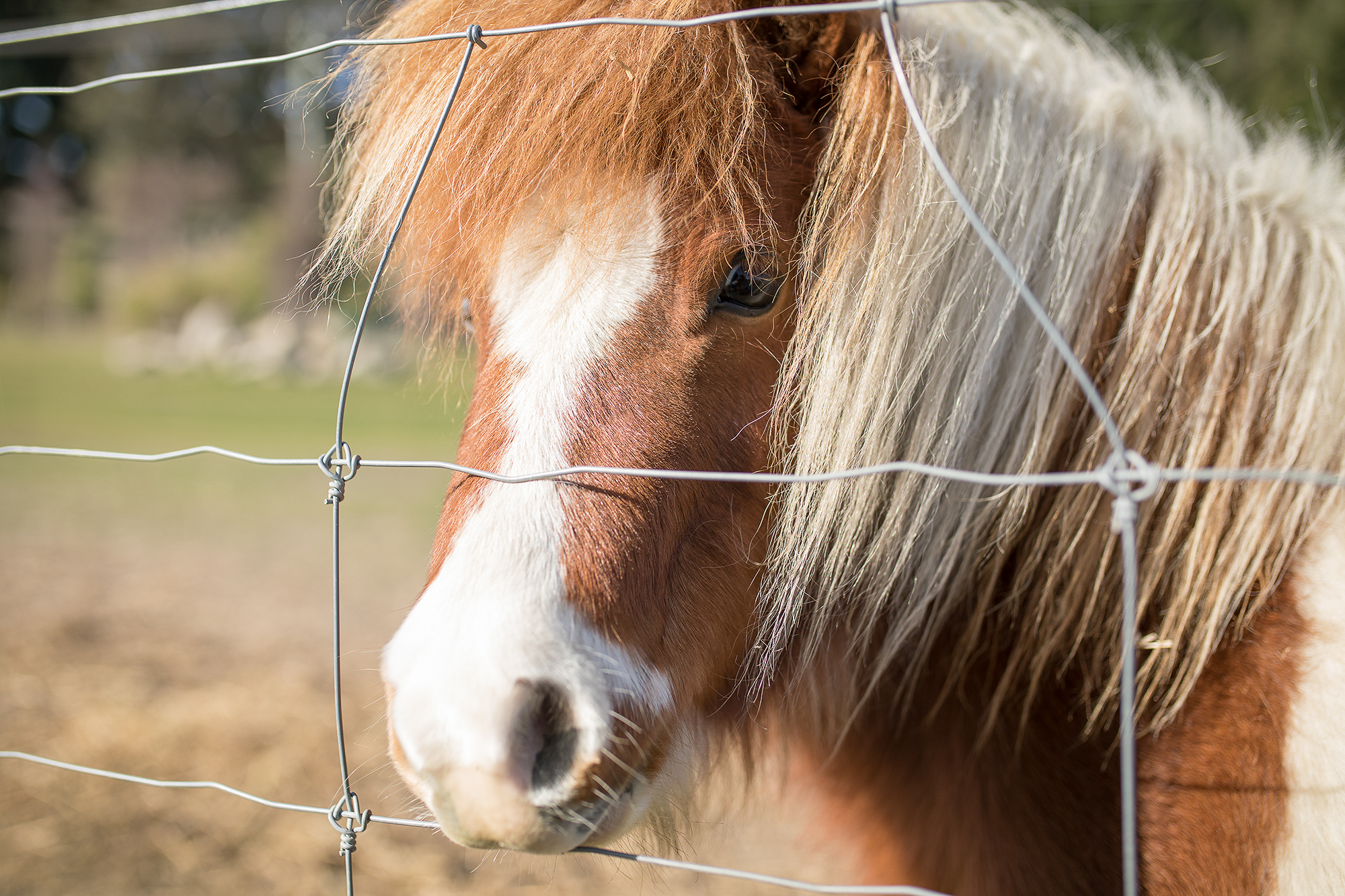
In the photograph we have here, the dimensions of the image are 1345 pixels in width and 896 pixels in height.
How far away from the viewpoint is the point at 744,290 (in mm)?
1137

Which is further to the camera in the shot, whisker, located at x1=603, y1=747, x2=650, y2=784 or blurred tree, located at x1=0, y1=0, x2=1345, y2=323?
blurred tree, located at x1=0, y1=0, x2=1345, y2=323

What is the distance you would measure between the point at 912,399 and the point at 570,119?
0.60m

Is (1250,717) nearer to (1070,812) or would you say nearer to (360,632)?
(1070,812)

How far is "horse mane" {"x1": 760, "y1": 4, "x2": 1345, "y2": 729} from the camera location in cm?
112

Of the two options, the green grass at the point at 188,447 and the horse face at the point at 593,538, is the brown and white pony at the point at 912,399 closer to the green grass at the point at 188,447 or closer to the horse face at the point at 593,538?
the horse face at the point at 593,538

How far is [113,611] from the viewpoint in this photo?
4160mm

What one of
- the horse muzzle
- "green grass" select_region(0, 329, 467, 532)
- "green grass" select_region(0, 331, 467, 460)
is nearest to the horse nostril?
the horse muzzle

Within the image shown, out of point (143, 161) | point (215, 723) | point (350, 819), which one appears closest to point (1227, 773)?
point (350, 819)

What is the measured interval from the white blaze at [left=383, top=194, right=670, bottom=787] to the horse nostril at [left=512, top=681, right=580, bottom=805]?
0.04ft

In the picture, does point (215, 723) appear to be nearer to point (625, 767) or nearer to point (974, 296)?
point (625, 767)

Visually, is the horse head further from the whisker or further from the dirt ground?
the dirt ground

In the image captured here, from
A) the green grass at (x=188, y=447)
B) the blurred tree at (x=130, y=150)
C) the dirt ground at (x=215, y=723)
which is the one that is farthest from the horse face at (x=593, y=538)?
the blurred tree at (x=130, y=150)

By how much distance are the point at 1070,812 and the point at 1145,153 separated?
97cm

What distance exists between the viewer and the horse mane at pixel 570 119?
3.59 ft
